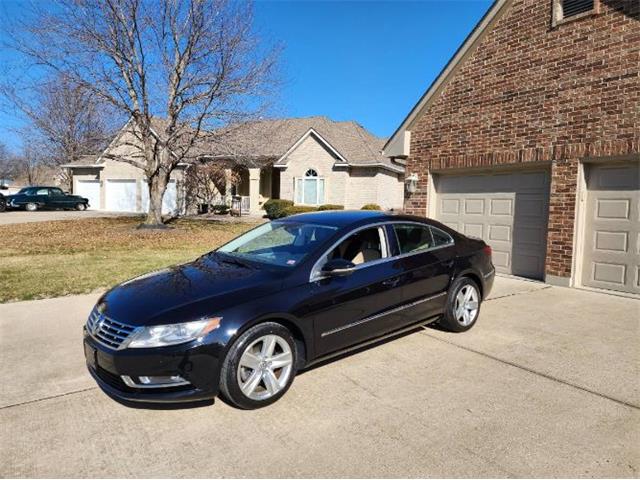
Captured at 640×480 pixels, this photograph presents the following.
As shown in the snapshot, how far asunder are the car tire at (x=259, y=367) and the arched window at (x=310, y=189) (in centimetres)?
2165

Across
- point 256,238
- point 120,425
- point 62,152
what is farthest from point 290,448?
point 62,152

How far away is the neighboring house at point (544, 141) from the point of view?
7273 millimetres

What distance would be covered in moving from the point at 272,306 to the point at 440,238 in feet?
8.59

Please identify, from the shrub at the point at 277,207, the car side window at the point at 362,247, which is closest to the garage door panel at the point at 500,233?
the car side window at the point at 362,247

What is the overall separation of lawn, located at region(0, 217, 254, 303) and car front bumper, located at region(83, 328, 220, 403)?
185 inches

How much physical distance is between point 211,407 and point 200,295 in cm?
86

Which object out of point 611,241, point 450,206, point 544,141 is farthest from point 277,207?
point 611,241

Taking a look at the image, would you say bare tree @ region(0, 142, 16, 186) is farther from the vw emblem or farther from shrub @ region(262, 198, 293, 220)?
the vw emblem

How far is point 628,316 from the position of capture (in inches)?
243

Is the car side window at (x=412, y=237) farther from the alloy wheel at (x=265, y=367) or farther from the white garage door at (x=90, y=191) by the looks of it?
the white garage door at (x=90, y=191)

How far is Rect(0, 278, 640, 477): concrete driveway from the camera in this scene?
283cm

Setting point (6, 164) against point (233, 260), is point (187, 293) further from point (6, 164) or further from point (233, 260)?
point (6, 164)

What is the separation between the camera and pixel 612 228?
24.6ft

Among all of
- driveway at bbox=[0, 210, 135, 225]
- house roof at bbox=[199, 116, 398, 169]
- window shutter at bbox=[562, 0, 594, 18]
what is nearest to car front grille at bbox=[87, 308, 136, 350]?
window shutter at bbox=[562, 0, 594, 18]
